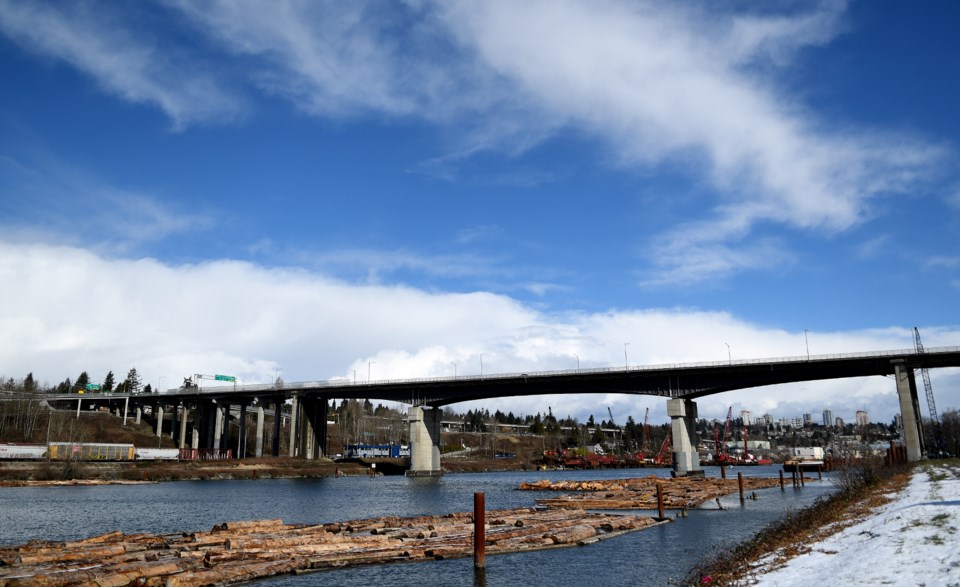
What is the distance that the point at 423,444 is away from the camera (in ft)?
452

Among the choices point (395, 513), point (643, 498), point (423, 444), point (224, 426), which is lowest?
point (643, 498)

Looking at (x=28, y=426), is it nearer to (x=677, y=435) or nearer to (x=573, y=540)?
(x=677, y=435)

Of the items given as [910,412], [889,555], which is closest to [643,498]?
[889,555]

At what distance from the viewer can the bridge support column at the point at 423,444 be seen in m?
135

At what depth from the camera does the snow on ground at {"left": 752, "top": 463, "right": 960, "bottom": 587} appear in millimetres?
15719

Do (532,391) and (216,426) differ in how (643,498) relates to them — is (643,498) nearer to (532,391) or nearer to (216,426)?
(532,391)

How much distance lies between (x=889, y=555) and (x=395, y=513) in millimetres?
43024

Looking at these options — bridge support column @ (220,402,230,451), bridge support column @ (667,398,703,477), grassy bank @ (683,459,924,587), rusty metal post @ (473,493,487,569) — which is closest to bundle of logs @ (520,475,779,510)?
grassy bank @ (683,459,924,587)

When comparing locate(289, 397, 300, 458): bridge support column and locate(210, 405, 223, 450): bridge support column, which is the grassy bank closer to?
locate(289, 397, 300, 458): bridge support column

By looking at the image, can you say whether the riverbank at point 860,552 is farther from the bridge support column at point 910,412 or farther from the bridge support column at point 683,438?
the bridge support column at point 683,438

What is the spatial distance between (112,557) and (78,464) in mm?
90497

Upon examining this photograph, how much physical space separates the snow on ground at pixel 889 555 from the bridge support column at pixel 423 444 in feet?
376

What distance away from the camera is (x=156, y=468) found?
118m

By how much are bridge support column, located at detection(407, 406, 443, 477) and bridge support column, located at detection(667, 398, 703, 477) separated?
4889cm
